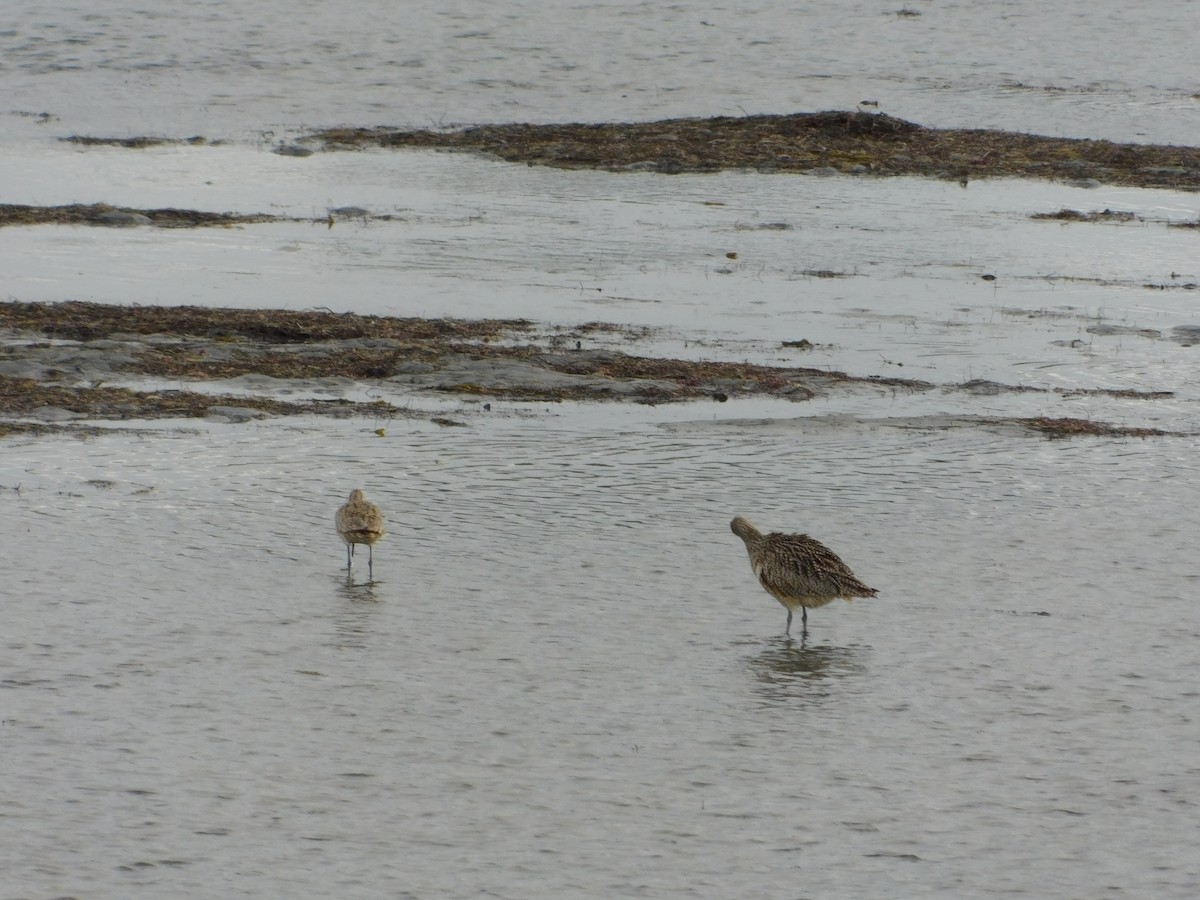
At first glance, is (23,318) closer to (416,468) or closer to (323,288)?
(323,288)

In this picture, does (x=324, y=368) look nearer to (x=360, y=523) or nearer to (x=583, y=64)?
(x=360, y=523)

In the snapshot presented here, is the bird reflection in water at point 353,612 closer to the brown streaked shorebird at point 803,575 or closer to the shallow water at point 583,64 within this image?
the brown streaked shorebird at point 803,575

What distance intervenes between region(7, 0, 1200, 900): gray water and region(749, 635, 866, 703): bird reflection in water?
26 mm

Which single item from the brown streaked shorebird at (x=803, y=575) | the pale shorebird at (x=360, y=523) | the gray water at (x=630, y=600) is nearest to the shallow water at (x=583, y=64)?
the gray water at (x=630, y=600)

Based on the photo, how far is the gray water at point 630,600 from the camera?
655 centimetres

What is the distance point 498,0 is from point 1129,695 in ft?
122

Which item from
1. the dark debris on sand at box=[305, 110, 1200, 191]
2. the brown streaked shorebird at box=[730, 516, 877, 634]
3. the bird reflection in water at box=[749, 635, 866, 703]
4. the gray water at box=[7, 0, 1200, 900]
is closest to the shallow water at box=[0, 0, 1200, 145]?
the dark debris on sand at box=[305, 110, 1200, 191]

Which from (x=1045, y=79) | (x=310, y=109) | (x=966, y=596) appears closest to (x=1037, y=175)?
(x=1045, y=79)

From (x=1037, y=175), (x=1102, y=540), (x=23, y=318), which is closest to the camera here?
(x=1102, y=540)

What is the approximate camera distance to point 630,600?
9.41 metres

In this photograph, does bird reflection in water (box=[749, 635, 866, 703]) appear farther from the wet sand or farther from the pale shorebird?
the wet sand

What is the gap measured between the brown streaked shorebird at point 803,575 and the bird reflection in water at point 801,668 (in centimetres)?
22

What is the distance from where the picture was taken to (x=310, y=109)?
34000 mm

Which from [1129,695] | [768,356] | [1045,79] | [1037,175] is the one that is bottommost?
[1129,695]
